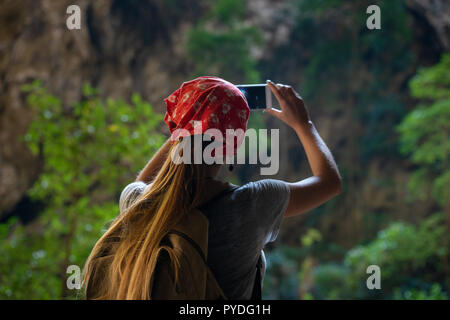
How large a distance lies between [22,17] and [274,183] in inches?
152

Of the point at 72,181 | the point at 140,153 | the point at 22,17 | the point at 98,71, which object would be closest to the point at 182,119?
the point at 140,153

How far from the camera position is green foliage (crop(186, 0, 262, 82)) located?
4.46 meters

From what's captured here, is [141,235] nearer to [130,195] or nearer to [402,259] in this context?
[130,195]

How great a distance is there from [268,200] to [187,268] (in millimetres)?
155

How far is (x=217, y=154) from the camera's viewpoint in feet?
1.82

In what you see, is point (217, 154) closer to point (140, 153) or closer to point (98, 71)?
point (140, 153)

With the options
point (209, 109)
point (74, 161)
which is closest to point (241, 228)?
point (209, 109)

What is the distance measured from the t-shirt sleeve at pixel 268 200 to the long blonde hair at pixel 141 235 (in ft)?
0.28

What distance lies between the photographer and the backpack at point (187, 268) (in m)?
0.49

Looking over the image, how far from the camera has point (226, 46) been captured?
4480mm

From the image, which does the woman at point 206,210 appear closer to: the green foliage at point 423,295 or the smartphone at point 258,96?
the smartphone at point 258,96

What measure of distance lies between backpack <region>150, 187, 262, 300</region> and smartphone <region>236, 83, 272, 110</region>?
0.89 ft

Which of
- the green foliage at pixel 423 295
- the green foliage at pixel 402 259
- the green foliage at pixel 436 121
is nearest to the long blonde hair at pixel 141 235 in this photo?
the green foliage at pixel 423 295

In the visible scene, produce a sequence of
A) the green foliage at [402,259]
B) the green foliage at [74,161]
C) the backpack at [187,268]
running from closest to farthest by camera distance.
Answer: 1. the backpack at [187,268]
2. the green foliage at [74,161]
3. the green foliage at [402,259]
